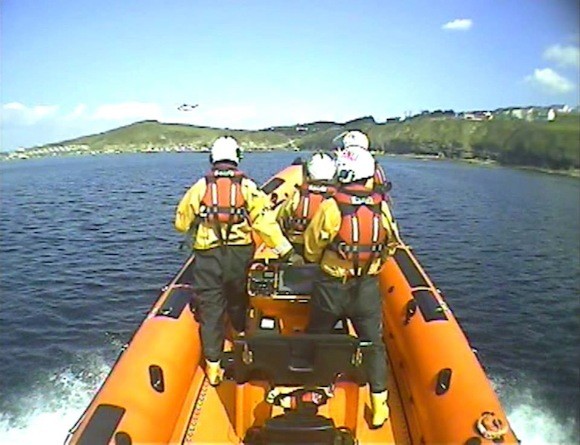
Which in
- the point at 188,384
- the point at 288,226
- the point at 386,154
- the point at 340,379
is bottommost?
the point at 386,154

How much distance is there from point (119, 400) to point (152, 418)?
0.47 ft

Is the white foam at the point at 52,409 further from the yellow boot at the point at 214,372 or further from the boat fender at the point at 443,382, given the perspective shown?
the boat fender at the point at 443,382

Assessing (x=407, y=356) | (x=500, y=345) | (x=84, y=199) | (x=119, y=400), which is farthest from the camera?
(x=84, y=199)

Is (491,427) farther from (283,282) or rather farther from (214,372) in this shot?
(214,372)

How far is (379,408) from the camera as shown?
2.52m

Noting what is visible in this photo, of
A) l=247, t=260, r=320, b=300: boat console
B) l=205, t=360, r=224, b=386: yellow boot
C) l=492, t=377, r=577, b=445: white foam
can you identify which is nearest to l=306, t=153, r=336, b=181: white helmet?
l=247, t=260, r=320, b=300: boat console

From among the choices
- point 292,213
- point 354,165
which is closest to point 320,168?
point 292,213

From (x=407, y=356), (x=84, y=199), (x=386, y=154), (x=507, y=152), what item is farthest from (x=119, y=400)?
(x=386, y=154)

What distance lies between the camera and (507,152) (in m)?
27.2

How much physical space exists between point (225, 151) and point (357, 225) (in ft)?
2.41

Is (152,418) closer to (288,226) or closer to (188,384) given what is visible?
(188,384)

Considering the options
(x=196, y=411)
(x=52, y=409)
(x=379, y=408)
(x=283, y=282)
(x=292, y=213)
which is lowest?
(x=52, y=409)

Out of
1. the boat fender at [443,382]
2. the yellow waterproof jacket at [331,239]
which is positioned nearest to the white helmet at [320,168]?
the yellow waterproof jacket at [331,239]

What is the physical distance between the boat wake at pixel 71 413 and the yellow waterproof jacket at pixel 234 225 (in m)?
2.30
